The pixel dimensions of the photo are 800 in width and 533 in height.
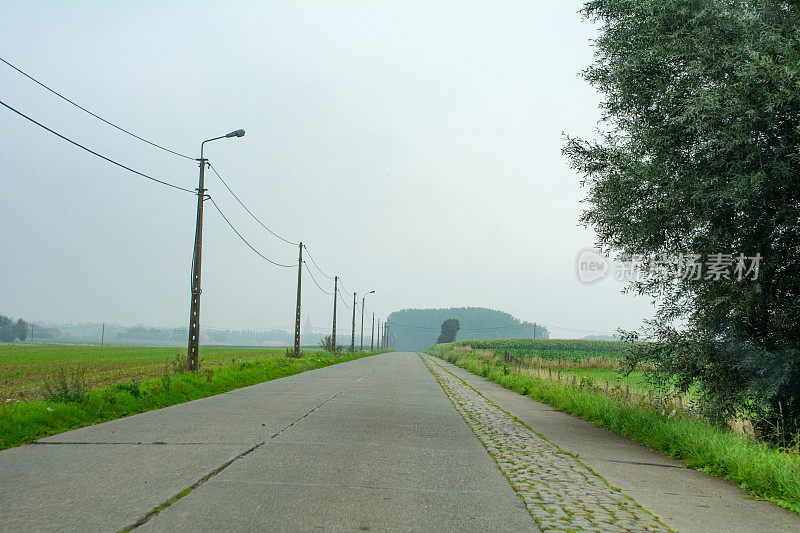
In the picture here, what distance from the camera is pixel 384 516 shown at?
5.04 m

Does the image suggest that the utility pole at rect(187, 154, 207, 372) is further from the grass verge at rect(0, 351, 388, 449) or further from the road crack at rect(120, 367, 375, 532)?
the road crack at rect(120, 367, 375, 532)

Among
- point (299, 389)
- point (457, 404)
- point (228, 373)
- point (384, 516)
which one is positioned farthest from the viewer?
point (228, 373)

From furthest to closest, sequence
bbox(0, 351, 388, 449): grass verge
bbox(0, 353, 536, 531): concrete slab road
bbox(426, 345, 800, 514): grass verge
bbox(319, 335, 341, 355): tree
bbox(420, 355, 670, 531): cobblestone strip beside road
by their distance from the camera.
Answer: bbox(319, 335, 341, 355): tree < bbox(0, 351, 388, 449): grass verge < bbox(426, 345, 800, 514): grass verge < bbox(420, 355, 670, 531): cobblestone strip beside road < bbox(0, 353, 536, 531): concrete slab road

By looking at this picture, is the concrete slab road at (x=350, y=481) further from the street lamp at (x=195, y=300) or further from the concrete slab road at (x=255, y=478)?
the street lamp at (x=195, y=300)

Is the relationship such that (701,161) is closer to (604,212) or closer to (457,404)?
(604,212)

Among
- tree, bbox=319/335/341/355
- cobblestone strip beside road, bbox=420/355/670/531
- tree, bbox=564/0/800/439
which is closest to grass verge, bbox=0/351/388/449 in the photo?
cobblestone strip beside road, bbox=420/355/670/531

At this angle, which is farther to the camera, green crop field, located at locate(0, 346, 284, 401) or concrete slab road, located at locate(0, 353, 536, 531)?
green crop field, located at locate(0, 346, 284, 401)

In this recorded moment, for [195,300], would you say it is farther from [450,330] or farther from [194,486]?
[450,330]

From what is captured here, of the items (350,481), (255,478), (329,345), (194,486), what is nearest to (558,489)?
(350,481)

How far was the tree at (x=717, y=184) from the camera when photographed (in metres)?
9.22

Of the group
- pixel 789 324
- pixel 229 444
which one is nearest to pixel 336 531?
pixel 229 444

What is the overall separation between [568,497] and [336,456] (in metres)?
3.12

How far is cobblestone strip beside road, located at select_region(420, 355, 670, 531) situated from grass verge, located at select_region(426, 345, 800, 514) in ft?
5.70

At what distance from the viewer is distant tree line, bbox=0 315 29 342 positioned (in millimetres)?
153875
